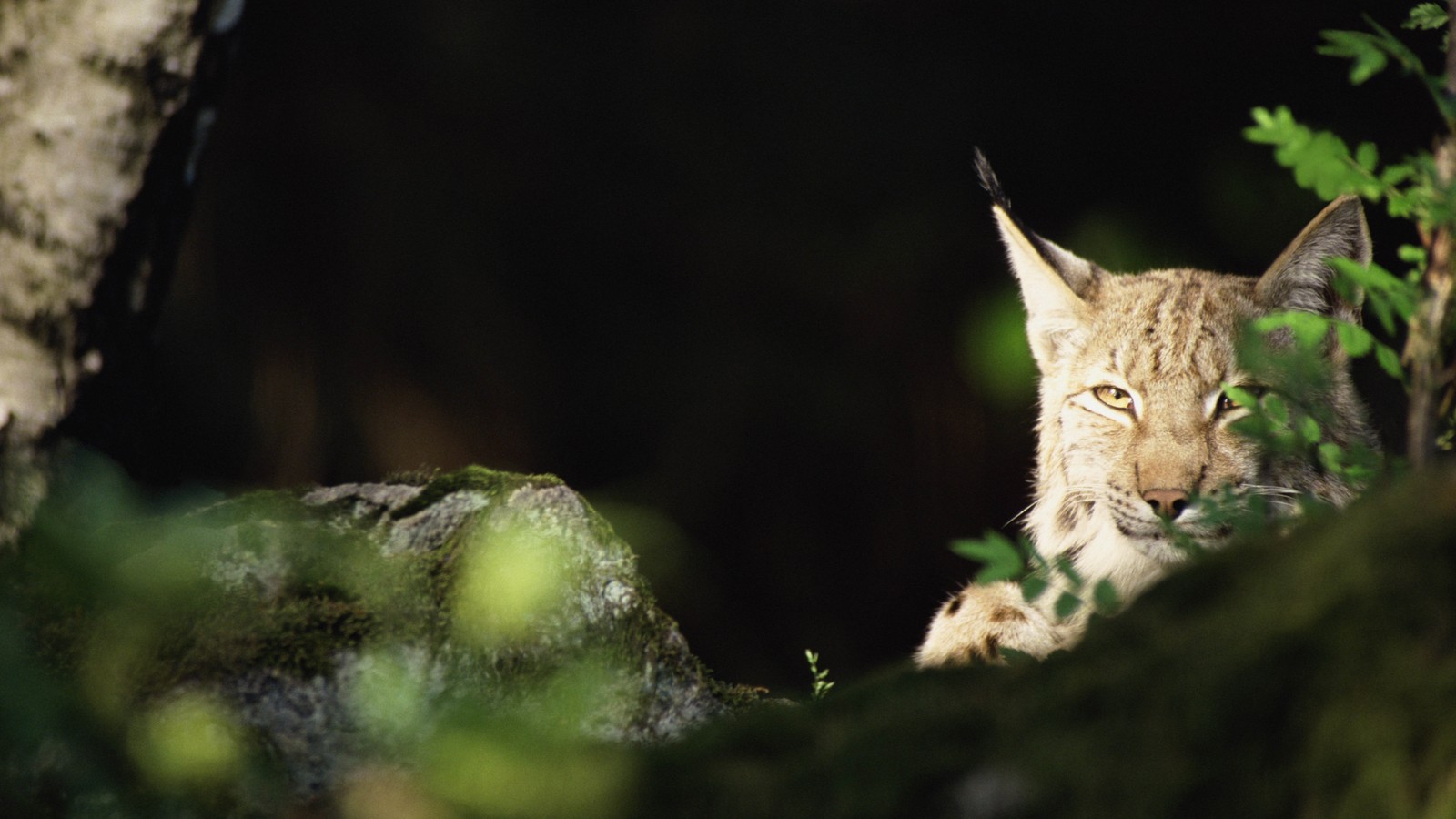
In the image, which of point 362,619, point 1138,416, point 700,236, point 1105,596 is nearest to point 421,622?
point 362,619

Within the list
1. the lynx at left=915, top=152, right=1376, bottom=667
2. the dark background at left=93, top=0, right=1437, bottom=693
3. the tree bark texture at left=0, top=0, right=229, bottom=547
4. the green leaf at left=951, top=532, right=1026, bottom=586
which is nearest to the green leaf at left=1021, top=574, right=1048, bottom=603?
the green leaf at left=951, top=532, right=1026, bottom=586

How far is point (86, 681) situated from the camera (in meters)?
2.24

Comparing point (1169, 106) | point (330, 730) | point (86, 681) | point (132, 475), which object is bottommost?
point (330, 730)

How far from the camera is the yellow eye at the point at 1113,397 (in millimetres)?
2885

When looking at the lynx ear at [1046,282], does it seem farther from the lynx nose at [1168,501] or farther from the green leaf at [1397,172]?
the green leaf at [1397,172]

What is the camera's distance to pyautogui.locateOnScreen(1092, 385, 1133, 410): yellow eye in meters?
2.88

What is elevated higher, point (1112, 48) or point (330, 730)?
point (1112, 48)

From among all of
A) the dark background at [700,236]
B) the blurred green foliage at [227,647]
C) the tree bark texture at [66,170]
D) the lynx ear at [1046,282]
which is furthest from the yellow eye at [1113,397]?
the tree bark texture at [66,170]

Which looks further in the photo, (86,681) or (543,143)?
(543,143)

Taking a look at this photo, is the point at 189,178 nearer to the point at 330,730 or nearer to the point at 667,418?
the point at 330,730

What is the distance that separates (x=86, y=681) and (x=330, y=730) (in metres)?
0.49

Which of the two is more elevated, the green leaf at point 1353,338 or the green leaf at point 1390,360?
the green leaf at point 1353,338

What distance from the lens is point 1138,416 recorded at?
2.83 meters

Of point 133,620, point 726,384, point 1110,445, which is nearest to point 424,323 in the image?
point 726,384
